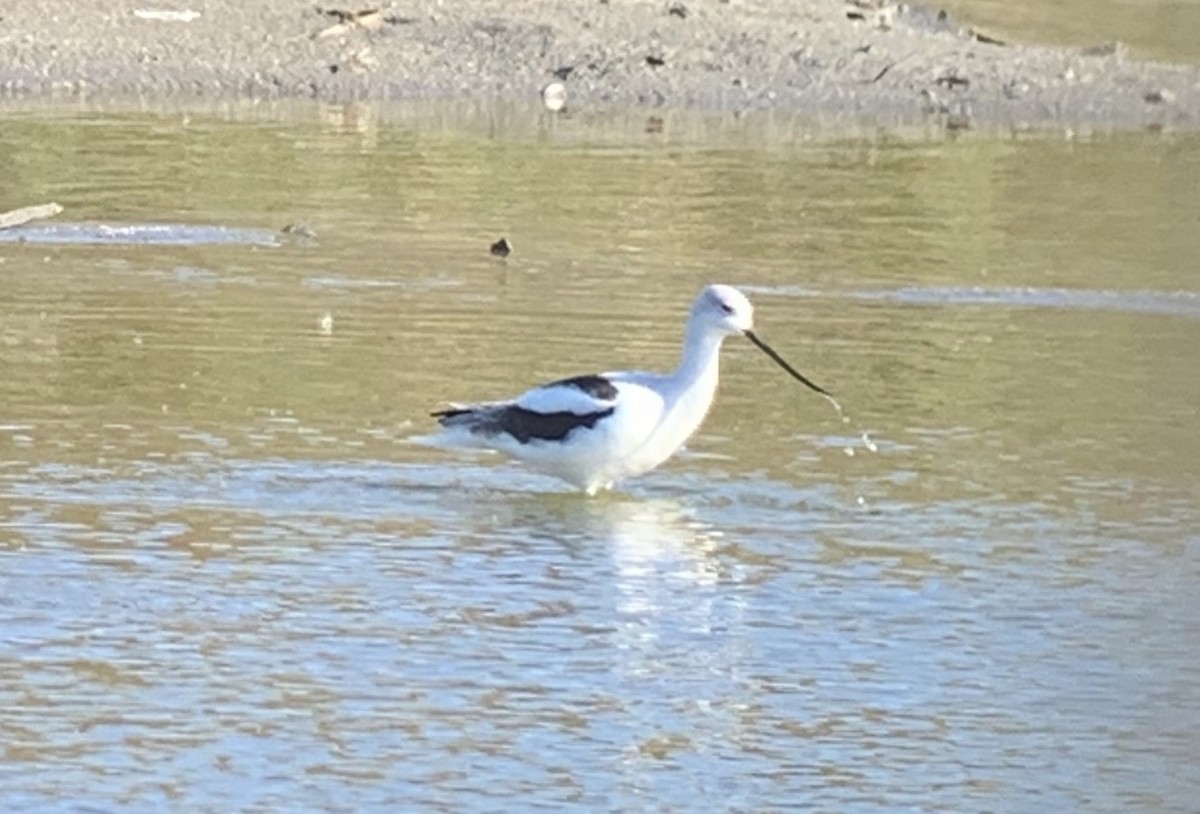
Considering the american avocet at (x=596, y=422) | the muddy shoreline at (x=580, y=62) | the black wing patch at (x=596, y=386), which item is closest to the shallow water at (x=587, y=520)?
the american avocet at (x=596, y=422)

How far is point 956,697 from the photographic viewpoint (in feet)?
26.2

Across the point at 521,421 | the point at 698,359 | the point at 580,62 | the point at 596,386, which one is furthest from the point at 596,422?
the point at 580,62

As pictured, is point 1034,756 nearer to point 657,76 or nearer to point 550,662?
point 550,662

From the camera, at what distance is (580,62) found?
24.4 m

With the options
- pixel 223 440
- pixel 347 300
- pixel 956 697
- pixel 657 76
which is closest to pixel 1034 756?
pixel 956 697

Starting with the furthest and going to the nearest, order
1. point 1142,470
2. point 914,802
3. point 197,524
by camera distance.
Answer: point 1142,470 < point 197,524 < point 914,802

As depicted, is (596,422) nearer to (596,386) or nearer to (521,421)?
(596,386)

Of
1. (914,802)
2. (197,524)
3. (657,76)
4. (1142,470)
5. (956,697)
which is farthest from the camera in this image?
(657,76)

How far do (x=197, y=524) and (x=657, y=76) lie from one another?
14.8 meters

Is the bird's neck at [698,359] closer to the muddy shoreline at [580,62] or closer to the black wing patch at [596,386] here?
the black wing patch at [596,386]

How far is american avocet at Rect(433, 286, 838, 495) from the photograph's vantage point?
1030 cm

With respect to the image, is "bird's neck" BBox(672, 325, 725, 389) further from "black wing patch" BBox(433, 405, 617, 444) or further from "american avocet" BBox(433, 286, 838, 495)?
"black wing patch" BBox(433, 405, 617, 444)

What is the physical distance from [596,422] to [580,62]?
14.4 metres

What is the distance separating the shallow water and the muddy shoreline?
Answer: 17.2 ft
